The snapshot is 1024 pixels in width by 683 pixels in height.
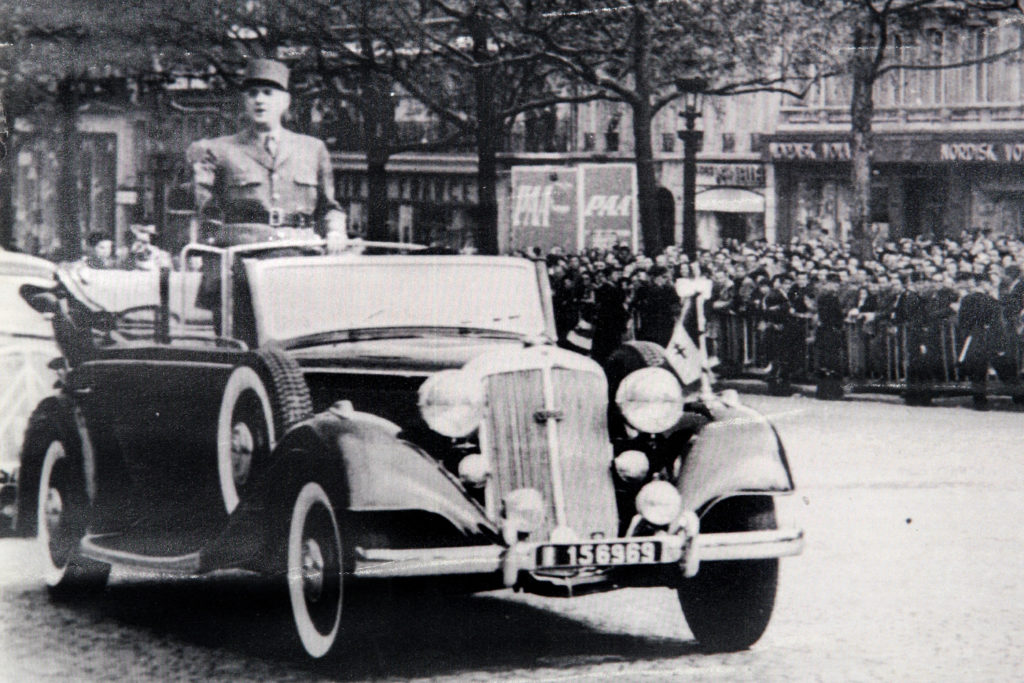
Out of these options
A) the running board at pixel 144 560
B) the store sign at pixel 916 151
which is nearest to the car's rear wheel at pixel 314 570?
the running board at pixel 144 560

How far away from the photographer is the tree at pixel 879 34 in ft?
23.4

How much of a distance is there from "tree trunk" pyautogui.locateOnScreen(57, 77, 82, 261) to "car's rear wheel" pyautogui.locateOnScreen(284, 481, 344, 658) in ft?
3.83

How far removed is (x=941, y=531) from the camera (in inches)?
296

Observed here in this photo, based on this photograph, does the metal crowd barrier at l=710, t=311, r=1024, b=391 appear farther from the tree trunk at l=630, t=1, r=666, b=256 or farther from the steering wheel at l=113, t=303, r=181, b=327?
the steering wheel at l=113, t=303, r=181, b=327

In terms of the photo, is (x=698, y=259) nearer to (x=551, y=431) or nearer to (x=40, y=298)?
(x=551, y=431)

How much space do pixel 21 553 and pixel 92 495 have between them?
2.88 ft

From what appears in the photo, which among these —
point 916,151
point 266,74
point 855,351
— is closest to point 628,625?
point 266,74

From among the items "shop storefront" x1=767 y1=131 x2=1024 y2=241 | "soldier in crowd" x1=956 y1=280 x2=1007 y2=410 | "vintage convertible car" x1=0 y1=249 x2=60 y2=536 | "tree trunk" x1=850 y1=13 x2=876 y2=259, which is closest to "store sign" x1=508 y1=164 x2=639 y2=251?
"shop storefront" x1=767 y1=131 x2=1024 y2=241

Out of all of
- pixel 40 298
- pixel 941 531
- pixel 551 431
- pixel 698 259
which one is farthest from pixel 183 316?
pixel 941 531

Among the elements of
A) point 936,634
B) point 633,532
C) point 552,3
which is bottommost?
point 936,634

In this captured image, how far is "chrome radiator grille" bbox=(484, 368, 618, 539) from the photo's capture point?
546 centimetres

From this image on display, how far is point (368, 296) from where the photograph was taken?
5984 millimetres

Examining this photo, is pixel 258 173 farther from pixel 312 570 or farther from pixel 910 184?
pixel 910 184

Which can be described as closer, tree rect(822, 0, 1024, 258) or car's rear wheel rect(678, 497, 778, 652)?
car's rear wheel rect(678, 497, 778, 652)
